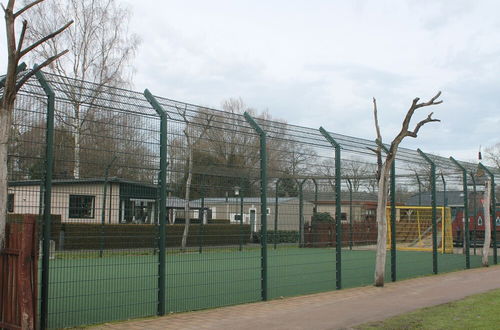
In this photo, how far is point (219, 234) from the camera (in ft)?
30.4

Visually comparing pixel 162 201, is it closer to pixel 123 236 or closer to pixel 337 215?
pixel 123 236

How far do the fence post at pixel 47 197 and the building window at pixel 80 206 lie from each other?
0.41 m

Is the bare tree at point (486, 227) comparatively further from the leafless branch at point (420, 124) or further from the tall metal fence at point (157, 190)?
the leafless branch at point (420, 124)

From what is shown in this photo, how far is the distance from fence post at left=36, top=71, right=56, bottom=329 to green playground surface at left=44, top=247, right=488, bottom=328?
0.26 meters

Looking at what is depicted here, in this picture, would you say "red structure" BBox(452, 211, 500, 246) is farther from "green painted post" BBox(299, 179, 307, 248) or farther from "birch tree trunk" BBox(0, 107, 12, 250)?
"birch tree trunk" BBox(0, 107, 12, 250)

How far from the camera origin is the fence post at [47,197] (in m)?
6.44

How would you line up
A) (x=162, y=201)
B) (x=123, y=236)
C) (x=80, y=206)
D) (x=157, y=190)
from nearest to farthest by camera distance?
(x=80, y=206) → (x=123, y=236) → (x=162, y=201) → (x=157, y=190)

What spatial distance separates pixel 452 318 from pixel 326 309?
1.84 m

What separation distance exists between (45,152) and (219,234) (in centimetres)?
348

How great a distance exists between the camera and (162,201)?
7.88 meters

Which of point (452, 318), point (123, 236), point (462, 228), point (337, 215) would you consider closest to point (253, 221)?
point (337, 215)

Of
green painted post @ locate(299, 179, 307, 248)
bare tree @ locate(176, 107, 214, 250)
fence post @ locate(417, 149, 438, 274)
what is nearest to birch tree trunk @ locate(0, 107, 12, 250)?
bare tree @ locate(176, 107, 214, 250)

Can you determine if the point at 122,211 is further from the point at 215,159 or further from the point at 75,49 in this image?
the point at 75,49

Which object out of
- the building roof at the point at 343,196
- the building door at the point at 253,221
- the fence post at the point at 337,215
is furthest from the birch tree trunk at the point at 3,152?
the building roof at the point at 343,196
